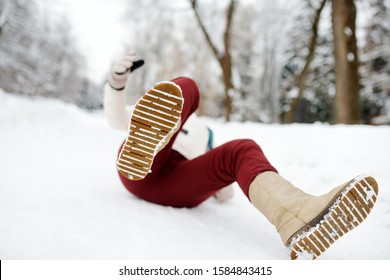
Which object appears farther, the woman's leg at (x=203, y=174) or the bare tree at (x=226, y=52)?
the bare tree at (x=226, y=52)

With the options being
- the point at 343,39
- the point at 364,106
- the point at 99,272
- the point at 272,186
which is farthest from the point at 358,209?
the point at 364,106

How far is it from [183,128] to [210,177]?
0.40m

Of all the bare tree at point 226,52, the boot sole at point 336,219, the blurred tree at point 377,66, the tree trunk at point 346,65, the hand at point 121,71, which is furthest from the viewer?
the blurred tree at point 377,66

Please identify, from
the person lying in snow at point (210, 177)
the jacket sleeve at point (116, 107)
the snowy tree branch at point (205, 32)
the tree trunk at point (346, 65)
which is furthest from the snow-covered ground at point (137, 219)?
the snowy tree branch at point (205, 32)

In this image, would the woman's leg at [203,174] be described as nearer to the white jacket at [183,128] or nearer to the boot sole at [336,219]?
the white jacket at [183,128]

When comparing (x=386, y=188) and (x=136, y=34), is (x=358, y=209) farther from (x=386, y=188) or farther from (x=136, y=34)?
(x=136, y=34)

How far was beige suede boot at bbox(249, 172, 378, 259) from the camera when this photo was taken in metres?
0.73

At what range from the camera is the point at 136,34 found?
15.2m

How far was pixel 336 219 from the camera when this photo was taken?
0.74 metres

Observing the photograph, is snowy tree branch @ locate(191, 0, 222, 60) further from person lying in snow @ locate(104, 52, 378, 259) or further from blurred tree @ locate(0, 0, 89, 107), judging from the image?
blurred tree @ locate(0, 0, 89, 107)

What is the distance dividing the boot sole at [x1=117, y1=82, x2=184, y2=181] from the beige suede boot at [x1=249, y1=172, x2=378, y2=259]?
1.38ft

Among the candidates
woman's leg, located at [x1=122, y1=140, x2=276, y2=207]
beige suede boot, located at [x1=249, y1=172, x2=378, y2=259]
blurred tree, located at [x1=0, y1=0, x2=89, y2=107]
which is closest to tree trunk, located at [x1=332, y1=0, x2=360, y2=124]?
woman's leg, located at [x1=122, y1=140, x2=276, y2=207]

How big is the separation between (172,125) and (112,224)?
0.40 m

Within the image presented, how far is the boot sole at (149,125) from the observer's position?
2.87 feet
